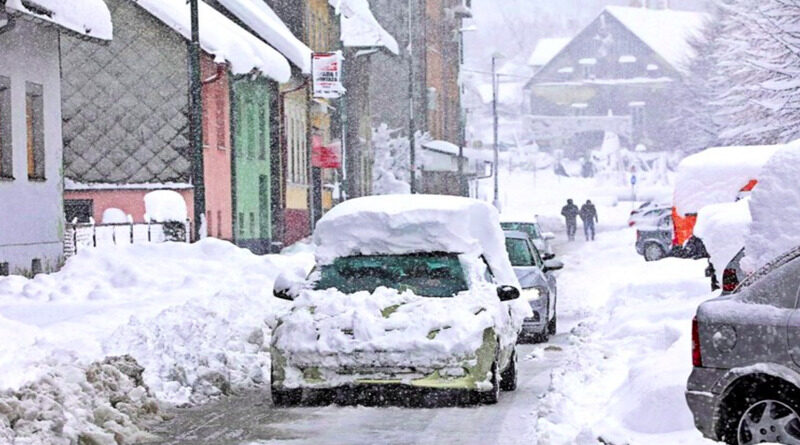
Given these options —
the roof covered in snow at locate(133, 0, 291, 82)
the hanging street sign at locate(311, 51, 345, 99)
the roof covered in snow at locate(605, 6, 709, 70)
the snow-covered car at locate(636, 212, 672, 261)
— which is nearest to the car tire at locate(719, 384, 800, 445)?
the roof covered in snow at locate(133, 0, 291, 82)

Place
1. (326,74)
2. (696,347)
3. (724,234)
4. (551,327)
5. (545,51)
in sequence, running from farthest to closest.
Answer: (545,51) < (326,74) < (724,234) < (551,327) < (696,347)

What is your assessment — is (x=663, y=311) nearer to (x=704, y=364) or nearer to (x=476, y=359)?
(x=476, y=359)

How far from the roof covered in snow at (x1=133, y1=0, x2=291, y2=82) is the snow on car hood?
22033mm

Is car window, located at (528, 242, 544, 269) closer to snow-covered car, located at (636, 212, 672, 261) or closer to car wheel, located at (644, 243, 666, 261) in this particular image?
snow-covered car, located at (636, 212, 672, 261)

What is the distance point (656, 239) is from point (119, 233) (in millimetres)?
19023

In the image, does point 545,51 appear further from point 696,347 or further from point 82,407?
point 696,347

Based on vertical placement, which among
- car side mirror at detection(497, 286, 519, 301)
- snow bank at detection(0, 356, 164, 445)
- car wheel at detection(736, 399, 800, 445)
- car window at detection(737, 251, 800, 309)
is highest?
car window at detection(737, 251, 800, 309)

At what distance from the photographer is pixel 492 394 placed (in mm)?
12891

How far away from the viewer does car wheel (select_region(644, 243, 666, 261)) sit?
45000mm

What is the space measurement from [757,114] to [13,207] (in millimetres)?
34373

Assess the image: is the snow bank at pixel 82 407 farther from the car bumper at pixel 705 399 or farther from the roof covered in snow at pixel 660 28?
the roof covered in snow at pixel 660 28

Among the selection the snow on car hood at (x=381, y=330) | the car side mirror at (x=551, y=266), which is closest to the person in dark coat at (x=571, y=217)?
the car side mirror at (x=551, y=266)

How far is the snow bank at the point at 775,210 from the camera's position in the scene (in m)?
16.0

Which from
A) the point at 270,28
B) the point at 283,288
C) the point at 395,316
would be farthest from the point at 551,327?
the point at 270,28
